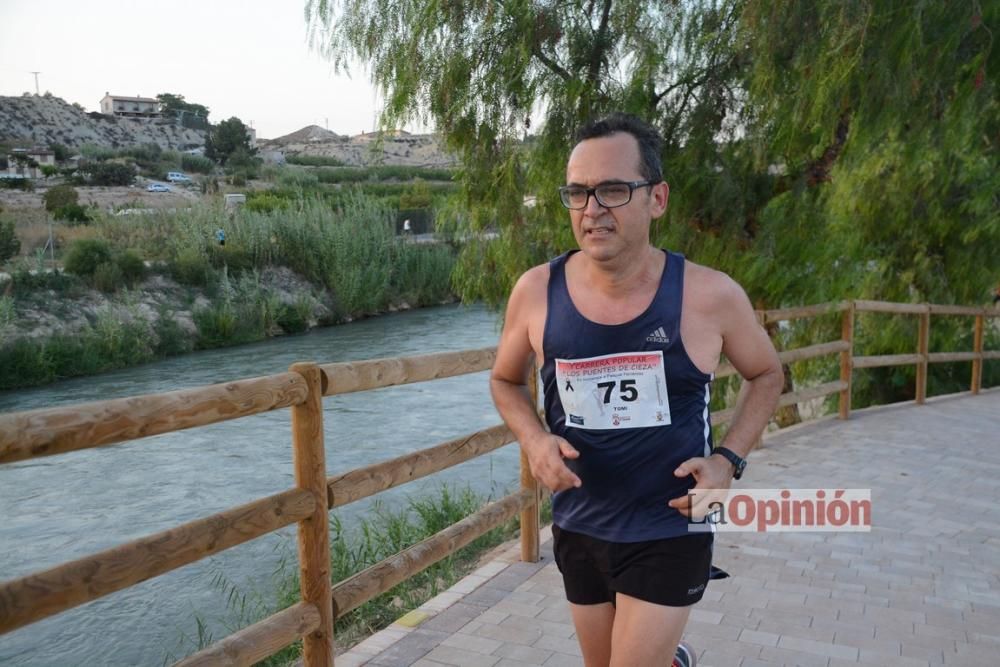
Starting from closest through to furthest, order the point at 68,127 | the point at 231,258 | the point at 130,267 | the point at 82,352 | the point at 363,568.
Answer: the point at 363,568 < the point at 82,352 < the point at 130,267 < the point at 231,258 < the point at 68,127

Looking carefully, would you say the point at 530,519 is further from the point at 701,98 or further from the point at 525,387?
the point at 701,98

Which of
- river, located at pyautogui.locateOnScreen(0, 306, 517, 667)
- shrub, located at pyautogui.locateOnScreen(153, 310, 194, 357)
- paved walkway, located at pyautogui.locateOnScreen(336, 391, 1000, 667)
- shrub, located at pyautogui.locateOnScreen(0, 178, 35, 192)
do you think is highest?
shrub, located at pyautogui.locateOnScreen(0, 178, 35, 192)

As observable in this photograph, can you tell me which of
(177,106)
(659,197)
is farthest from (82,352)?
(177,106)

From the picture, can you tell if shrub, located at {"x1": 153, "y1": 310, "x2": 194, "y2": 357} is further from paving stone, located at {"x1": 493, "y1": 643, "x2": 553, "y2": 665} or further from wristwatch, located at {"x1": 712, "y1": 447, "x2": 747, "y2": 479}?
wristwatch, located at {"x1": 712, "y1": 447, "x2": 747, "y2": 479}

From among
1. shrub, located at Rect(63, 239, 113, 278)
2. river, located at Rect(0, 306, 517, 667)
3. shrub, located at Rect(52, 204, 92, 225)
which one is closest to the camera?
river, located at Rect(0, 306, 517, 667)

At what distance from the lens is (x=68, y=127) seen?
241 feet

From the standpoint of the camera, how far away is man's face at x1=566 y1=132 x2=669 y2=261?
2.23 meters

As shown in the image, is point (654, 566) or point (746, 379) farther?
point (746, 379)

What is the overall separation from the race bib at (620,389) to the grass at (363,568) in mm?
2403

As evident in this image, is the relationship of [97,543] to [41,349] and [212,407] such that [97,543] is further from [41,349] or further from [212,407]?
[41,349]

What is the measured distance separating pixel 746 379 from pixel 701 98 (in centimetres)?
609

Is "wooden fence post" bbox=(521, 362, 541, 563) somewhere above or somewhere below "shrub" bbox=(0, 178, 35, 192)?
below

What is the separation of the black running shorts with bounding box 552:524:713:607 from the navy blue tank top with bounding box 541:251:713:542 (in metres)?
0.03

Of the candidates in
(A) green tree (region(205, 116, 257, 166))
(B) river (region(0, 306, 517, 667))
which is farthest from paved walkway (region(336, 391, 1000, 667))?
(A) green tree (region(205, 116, 257, 166))
